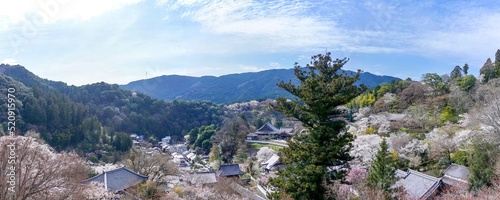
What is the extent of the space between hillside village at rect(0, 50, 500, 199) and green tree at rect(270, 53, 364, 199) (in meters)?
0.40

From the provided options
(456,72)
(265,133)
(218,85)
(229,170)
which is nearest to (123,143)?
(265,133)

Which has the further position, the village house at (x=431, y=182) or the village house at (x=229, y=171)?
the village house at (x=229, y=171)

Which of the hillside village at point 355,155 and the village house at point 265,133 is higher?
the hillside village at point 355,155

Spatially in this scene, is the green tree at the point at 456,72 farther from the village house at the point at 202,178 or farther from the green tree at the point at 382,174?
the village house at the point at 202,178

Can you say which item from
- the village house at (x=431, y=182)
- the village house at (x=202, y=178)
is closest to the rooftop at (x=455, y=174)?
the village house at (x=431, y=182)

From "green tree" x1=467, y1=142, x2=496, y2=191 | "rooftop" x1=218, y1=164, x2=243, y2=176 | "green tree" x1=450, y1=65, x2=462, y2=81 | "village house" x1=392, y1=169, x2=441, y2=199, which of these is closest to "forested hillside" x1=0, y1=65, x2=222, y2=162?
"rooftop" x1=218, y1=164, x2=243, y2=176

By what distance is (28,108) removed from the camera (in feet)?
131

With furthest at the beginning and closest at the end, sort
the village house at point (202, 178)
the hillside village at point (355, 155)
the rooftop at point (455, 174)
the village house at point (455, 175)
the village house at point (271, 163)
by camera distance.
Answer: the village house at point (271, 163)
the village house at point (202, 178)
the rooftop at point (455, 174)
the village house at point (455, 175)
the hillside village at point (355, 155)

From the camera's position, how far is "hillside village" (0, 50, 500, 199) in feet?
37.1

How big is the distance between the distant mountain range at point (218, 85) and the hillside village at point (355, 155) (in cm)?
9634

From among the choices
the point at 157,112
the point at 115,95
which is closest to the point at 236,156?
the point at 157,112

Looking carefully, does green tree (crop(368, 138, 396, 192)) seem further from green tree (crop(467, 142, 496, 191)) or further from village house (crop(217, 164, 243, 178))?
village house (crop(217, 164, 243, 178))

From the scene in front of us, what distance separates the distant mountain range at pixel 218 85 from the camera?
5837 inches

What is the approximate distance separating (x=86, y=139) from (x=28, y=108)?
7.91 m
